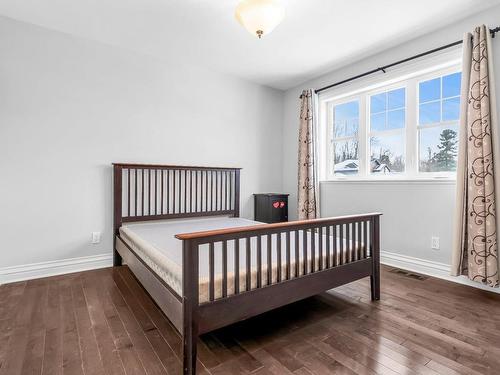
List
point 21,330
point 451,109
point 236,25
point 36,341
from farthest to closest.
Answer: point 451,109 < point 236,25 < point 21,330 < point 36,341

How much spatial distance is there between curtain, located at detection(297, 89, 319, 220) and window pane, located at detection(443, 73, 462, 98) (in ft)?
5.01

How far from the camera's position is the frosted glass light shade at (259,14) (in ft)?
6.52

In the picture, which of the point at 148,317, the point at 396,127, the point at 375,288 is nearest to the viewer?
the point at 148,317

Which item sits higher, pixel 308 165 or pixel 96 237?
pixel 308 165

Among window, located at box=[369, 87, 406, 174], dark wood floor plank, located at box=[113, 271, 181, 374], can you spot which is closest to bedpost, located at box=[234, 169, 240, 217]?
dark wood floor plank, located at box=[113, 271, 181, 374]

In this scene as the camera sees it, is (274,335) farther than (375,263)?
No

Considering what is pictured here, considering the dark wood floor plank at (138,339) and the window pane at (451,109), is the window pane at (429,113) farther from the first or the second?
the dark wood floor plank at (138,339)

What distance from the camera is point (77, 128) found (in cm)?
289

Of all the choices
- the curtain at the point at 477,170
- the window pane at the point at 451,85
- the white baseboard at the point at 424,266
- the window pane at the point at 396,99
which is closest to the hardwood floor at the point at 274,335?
the white baseboard at the point at 424,266

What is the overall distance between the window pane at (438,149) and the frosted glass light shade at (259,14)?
2.01m

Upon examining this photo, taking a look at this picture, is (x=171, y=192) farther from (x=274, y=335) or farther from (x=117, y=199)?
(x=274, y=335)

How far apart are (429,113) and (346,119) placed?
1052 mm

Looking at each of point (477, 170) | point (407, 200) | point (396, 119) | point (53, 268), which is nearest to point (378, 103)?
point (396, 119)

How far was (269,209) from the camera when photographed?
3934 mm
